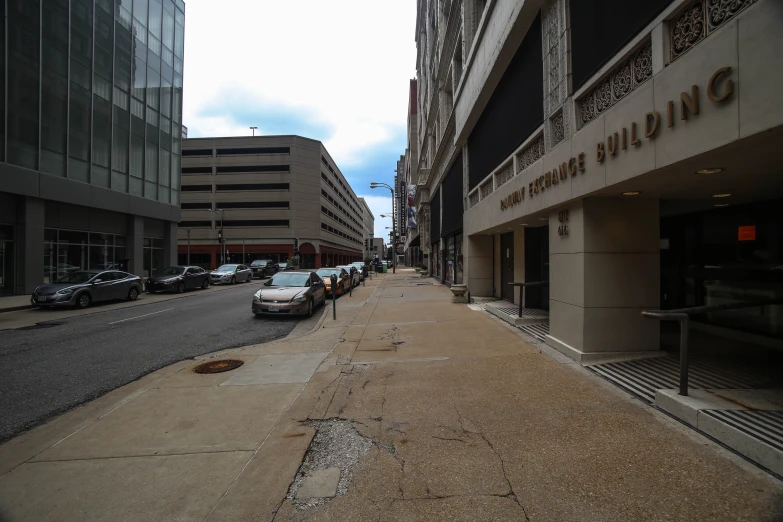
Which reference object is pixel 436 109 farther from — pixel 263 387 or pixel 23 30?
pixel 263 387

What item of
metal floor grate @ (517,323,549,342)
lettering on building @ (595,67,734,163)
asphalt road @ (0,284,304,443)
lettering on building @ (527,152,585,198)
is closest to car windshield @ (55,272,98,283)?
asphalt road @ (0,284,304,443)

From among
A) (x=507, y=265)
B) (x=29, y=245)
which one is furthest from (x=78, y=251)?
(x=507, y=265)

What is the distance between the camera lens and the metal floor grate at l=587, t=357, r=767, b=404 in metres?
4.74

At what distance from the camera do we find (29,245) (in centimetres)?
1850

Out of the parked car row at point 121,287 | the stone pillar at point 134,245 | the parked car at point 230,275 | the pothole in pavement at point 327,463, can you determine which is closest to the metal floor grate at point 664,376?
the pothole in pavement at point 327,463

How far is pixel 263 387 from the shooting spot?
554cm

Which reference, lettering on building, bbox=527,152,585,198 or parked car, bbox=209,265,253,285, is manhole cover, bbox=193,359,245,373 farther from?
parked car, bbox=209,265,253,285

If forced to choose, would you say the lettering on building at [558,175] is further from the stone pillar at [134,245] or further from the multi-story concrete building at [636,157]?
the stone pillar at [134,245]

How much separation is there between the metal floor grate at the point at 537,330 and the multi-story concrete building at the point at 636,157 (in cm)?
73

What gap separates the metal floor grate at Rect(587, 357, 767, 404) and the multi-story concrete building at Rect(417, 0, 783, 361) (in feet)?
1.08

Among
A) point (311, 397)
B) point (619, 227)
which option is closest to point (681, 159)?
point (619, 227)

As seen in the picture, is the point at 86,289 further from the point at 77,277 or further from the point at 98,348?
the point at 98,348

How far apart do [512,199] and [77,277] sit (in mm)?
16080

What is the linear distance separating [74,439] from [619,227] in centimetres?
735
